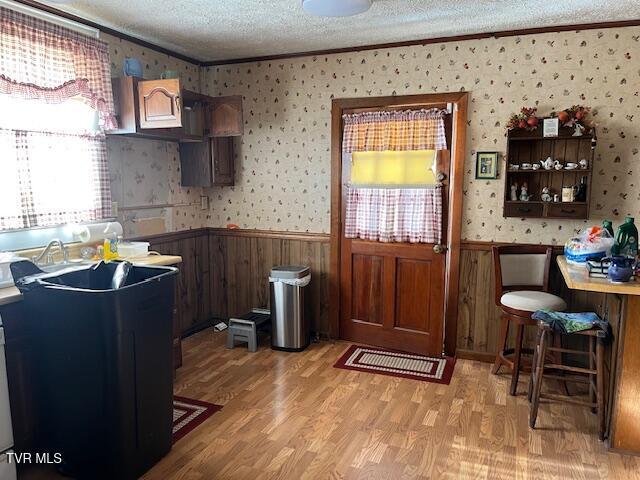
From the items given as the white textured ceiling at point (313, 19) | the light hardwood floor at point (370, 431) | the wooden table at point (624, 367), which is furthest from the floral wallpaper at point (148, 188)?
the wooden table at point (624, 367)

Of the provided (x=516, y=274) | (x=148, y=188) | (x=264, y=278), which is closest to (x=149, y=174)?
(x=148, y=188)

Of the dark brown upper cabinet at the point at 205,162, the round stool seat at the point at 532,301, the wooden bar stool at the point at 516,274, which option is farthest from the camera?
the dark brown upper cabinet at the point at 205,162

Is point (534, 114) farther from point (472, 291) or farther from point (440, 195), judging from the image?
point (472, 291)

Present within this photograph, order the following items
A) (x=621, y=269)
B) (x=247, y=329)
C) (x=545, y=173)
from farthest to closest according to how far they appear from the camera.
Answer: (x=247, y=329)
(x=545, y=173)
(x=621, y=269)

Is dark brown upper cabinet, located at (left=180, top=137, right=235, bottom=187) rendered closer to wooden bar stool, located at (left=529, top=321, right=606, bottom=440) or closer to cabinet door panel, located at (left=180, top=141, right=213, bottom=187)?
cabinet door panel, located at (left=180, top=141, right=213, bottom=187)

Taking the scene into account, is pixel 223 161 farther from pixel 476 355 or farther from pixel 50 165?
pixel 476 355

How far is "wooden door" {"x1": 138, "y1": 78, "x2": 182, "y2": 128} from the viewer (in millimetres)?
3088

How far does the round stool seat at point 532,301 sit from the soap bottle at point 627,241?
0.60 metres

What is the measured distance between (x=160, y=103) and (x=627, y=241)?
2.93 meters

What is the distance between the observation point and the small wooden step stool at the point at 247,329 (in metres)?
3.85

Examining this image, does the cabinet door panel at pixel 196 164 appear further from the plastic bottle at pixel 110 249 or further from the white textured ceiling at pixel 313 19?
the plastic bottle at pixel 110 249

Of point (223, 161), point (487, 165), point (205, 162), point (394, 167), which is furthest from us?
point (223, 161)

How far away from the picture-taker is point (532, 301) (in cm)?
302

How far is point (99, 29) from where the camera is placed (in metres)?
3.23
